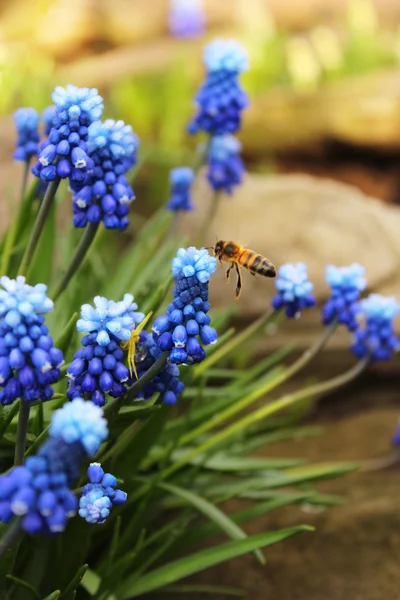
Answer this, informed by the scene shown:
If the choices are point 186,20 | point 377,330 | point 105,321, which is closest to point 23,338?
point 105,321

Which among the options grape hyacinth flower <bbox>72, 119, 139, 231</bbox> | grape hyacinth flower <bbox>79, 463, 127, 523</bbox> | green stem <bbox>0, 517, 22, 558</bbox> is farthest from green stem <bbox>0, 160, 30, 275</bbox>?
green stem <bbox>0, 517, 22, 558</bbox>

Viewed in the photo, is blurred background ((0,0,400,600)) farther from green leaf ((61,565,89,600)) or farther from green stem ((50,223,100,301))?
green leaf ((61,565,89,600))

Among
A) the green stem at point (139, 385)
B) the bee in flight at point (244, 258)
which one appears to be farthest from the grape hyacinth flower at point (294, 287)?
the green stem at point (139, 385)

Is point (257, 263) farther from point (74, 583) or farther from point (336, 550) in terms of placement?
point (336, 550)

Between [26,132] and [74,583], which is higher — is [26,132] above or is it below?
above

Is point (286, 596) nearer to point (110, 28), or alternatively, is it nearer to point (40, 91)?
point (40, 91)


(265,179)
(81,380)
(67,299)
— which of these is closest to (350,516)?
(67,299)
